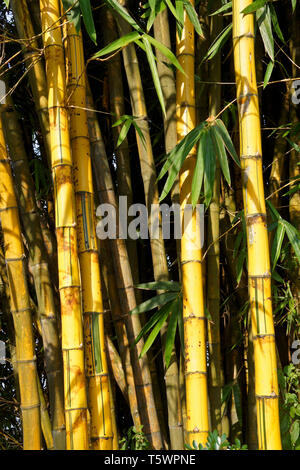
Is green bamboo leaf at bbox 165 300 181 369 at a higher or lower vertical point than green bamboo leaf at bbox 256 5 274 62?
lower

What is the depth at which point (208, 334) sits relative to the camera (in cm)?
225

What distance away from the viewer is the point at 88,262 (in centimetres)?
184

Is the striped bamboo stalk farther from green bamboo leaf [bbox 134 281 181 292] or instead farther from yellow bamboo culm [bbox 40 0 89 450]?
yellow bamboo culm [bbox 40 0 89 450]

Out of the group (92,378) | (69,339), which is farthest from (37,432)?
(69,339)

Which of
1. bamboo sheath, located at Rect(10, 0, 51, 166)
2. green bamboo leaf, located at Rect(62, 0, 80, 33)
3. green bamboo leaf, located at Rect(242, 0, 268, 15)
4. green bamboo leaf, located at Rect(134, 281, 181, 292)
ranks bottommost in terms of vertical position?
green bamboo leaf, located at Rect(134, 281, 181, 292)

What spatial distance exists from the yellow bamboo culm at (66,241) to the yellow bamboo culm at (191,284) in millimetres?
304

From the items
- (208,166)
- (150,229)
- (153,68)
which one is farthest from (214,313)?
(153,68)

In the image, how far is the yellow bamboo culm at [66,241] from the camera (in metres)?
1.70

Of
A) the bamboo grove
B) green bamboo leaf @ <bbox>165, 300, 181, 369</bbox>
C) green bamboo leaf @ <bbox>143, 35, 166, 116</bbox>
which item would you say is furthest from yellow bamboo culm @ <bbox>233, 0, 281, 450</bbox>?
green bamboo leaf @ <bbox>165, 300, 181, 369</bbox>

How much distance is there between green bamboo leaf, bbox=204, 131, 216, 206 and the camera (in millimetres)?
1686

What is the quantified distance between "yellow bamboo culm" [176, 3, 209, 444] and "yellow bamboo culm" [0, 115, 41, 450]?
20.9 inches

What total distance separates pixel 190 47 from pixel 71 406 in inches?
44.8

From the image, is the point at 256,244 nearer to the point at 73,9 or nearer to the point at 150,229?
the point at 150,229
